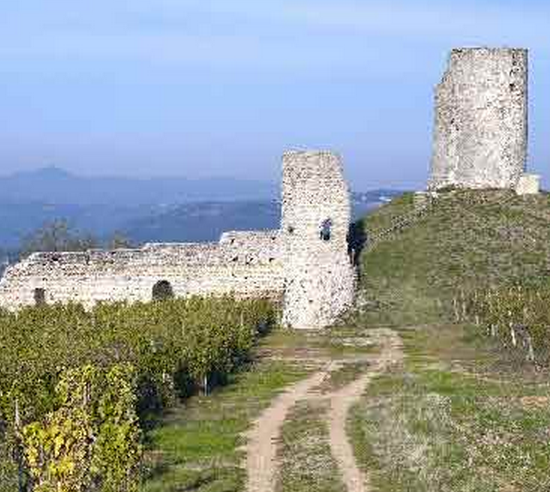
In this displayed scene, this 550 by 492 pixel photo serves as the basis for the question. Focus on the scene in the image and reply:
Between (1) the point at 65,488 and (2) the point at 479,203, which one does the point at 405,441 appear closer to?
(1) the point at 65,488

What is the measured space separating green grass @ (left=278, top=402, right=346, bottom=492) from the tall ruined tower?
53.3 feet

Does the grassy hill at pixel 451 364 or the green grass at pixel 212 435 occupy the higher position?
the grassy hill at pixel 451 364

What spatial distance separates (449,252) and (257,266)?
7881 mm

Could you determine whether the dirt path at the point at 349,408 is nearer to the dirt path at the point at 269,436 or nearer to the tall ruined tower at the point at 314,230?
the dirt path at the point at 269,436

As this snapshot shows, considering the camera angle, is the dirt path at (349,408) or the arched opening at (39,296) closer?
the dirt path at (349,408)

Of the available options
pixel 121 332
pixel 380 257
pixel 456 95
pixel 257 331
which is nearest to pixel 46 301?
pixel 257 331

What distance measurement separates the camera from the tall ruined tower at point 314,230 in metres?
47.4

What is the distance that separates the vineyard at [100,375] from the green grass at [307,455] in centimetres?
298

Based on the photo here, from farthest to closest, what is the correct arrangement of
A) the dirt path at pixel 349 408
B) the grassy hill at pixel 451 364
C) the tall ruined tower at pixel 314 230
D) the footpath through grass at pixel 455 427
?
1. the tall ruined tower at pixel 314 230
2. the grassy hill at pixel 451 364
3. the dirt path at pixel 349 408
4. the footpath through grass at pixel 455 427

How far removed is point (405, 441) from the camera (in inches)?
1030

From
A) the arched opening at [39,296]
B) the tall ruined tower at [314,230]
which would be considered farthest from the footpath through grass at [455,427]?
the arched opening at [39,296]

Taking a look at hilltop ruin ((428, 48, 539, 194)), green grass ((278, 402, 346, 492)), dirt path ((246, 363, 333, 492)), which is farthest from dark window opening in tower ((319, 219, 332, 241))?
green grass ((278, 402, 346, 492))

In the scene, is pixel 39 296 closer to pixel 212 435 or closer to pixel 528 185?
pixel 528 185

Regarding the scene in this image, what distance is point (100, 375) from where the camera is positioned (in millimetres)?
23688
